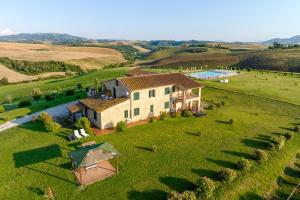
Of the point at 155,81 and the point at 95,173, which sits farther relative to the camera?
the point at 155,81

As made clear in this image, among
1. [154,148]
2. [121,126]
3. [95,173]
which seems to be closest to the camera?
[95,173]

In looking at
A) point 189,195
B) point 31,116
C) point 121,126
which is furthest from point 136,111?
point 189,195

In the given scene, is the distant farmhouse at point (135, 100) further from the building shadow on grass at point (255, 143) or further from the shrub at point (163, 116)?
the building shadow on grass at point (255, 143)

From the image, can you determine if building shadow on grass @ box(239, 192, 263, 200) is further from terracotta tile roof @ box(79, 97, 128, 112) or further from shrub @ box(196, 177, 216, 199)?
terracotta tile roof @ box(79, 97, 128, 112)

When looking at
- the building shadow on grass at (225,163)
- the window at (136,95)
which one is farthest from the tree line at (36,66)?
the building shadow on grass at (225,163)

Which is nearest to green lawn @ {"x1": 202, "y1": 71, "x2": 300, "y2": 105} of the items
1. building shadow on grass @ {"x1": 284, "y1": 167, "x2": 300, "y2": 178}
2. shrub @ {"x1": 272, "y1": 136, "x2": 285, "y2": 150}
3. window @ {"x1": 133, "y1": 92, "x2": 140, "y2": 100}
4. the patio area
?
shrub @ {"x1": 272, "y1": 136, "x2": 285, "y2": 150}

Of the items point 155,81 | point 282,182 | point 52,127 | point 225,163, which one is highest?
point 155,81

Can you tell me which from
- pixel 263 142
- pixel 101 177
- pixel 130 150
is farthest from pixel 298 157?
pixel 101 177

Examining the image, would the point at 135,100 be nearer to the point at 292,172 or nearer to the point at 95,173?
the point at 95,173
